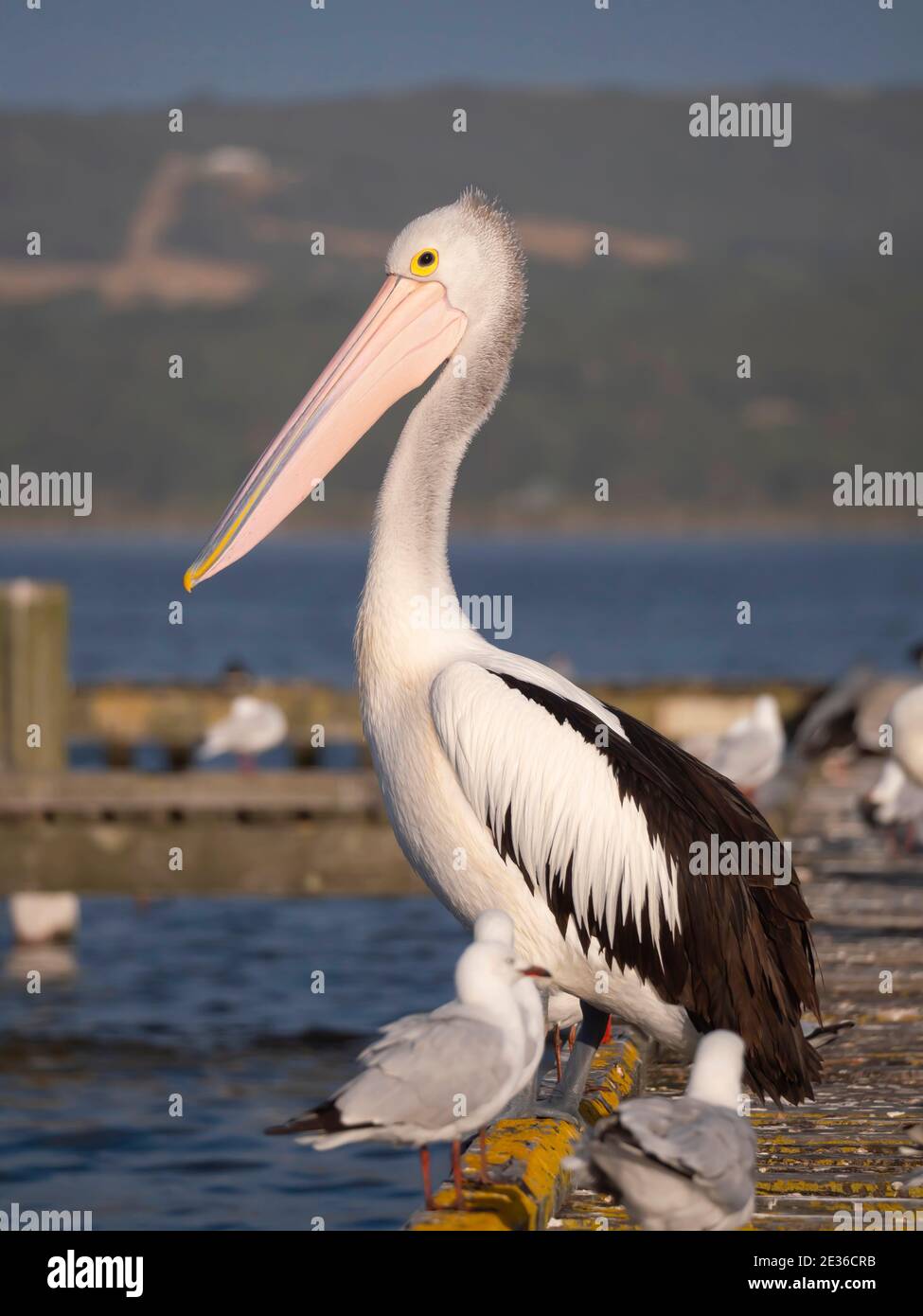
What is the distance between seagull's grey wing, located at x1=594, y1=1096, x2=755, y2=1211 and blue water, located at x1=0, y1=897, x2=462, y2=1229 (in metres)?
3.93

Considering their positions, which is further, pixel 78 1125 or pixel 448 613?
pixel 78 1125

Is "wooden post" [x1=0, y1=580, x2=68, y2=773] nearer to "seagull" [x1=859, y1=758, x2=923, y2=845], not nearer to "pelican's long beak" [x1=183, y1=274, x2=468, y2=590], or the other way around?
"seagull" [x1=859, y1=758, x2=923, y2=845]

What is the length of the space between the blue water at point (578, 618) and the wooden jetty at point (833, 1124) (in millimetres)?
6649

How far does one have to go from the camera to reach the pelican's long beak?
5977mm

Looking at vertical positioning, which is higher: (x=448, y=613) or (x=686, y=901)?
(x=448, y=613)

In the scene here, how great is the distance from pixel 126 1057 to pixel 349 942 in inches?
143

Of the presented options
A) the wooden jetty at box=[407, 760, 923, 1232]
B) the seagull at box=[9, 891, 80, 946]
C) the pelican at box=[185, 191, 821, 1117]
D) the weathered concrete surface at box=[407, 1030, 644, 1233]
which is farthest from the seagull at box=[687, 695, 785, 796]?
the pelican at box=[185, 191, 821, 1117]

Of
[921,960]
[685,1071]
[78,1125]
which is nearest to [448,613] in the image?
[685,1071]

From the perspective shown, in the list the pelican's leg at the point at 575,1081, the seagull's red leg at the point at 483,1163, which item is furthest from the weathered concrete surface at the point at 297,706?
the seagull's red leg at the point at 483,1163

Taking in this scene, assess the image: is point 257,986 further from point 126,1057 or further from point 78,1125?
point 78,1125

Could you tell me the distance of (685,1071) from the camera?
6.50 m

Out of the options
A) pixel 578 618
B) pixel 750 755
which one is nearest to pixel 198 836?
pixel 750 755

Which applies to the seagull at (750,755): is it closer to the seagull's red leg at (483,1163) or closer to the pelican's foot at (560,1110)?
the pelican's foot at (560,1110)

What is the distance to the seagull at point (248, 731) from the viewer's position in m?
13.0
